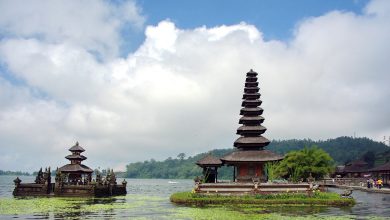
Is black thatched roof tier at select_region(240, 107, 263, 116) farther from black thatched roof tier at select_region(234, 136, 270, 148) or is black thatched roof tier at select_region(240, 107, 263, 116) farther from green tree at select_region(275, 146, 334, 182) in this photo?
green tree at select_region(275, 146, 334, 182)

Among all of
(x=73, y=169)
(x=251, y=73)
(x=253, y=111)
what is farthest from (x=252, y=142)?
(x=73, y=169)

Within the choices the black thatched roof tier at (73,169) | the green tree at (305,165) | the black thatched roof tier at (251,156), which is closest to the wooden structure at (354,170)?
the green tree at (305,165)

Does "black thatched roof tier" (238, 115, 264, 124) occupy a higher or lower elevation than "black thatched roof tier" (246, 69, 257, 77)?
lower

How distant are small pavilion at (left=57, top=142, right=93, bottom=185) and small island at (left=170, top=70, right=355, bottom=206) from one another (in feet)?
83.8

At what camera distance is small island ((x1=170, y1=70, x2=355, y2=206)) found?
4625 cm

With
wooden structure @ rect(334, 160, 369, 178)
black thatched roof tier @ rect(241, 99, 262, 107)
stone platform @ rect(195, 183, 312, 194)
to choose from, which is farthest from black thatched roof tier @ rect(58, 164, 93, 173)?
wooden structure @ rect(334, 160, 369, 178)

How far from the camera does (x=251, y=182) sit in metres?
54.5

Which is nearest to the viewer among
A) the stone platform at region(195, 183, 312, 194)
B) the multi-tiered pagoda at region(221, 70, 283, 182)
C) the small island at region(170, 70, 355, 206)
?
the small island at region(170, 70, 355, 206)

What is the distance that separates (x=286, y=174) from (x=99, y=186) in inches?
1579

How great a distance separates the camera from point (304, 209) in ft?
134

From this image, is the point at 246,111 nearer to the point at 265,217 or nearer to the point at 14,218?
the point at 265,217

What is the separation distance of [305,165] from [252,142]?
106ft

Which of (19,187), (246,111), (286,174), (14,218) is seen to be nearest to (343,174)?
(286,174)

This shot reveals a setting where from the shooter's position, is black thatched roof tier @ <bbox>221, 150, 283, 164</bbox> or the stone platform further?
black thatched roof tier @ <bbox>221, 150, 283, 164</bbox>
